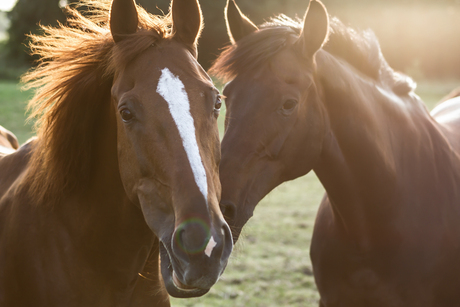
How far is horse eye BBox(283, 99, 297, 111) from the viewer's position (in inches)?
92.1

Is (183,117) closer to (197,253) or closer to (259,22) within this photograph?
(197,253)

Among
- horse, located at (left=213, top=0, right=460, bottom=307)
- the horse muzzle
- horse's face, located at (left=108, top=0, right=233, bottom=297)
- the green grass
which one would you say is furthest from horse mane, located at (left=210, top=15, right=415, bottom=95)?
the green grass

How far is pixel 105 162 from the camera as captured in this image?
6.60ft

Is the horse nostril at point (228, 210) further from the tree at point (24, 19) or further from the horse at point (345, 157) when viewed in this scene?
the tree at point (24, 19)

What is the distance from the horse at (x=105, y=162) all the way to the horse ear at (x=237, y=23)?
77 cm

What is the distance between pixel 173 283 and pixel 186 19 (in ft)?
4.08

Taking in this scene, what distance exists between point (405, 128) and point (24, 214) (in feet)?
7.78

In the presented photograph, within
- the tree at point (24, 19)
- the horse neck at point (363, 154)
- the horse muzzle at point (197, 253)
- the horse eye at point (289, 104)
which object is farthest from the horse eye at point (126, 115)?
the tree at point (24, 19)

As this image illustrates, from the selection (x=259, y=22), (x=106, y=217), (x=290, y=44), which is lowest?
(x=259, y=22)

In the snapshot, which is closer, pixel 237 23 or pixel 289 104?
pixel 289 104

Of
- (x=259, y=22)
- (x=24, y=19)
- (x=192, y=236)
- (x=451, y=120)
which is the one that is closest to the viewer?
(x=192, y=236)

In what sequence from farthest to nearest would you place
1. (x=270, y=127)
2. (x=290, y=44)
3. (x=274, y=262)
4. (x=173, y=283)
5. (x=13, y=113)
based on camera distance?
1. (x=13, y=113)
2. (x=274, y=262)
3. (x=290, y=44)
4. (x=270, y=127)
5. (x=173, y=283)

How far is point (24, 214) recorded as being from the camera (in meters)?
2.08

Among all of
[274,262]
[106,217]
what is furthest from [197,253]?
[274,262]
